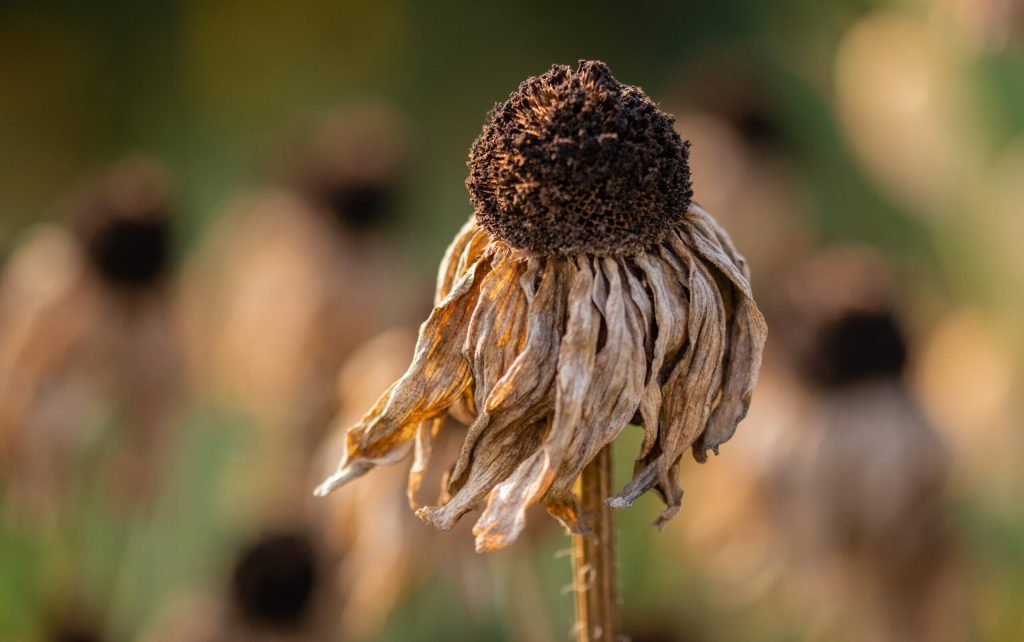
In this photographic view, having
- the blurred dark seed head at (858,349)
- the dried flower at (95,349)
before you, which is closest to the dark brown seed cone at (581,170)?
the blurred dark seed head at (858,349)

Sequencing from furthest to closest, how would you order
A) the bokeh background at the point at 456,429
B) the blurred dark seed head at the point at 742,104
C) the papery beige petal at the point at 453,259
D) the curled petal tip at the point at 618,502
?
1. the blurred dark seed head at the point at 742,104
2. the bokeh background at the point at 456,429
3. the papery beige petal at the point at 453,259
4. the curled petal tip at the point at 618,502

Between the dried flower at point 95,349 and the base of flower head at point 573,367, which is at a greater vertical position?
the dried flower at point 95,349

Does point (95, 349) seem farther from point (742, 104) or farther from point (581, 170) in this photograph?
point (742, 104)

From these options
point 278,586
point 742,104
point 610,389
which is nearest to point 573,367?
point 610,389

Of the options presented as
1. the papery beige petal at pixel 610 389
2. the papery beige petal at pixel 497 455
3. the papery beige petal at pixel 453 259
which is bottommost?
the papery beige petal at pixel 497 455

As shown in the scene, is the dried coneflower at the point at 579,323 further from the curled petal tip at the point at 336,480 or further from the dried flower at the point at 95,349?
the dried flower at the point at 95,349

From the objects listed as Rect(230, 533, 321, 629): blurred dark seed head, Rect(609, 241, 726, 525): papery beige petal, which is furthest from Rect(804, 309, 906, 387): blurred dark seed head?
Rect(609, 241, 726, 525): papery beige petal

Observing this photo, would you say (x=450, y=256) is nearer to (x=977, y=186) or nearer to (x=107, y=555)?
(x=107, y=555)
